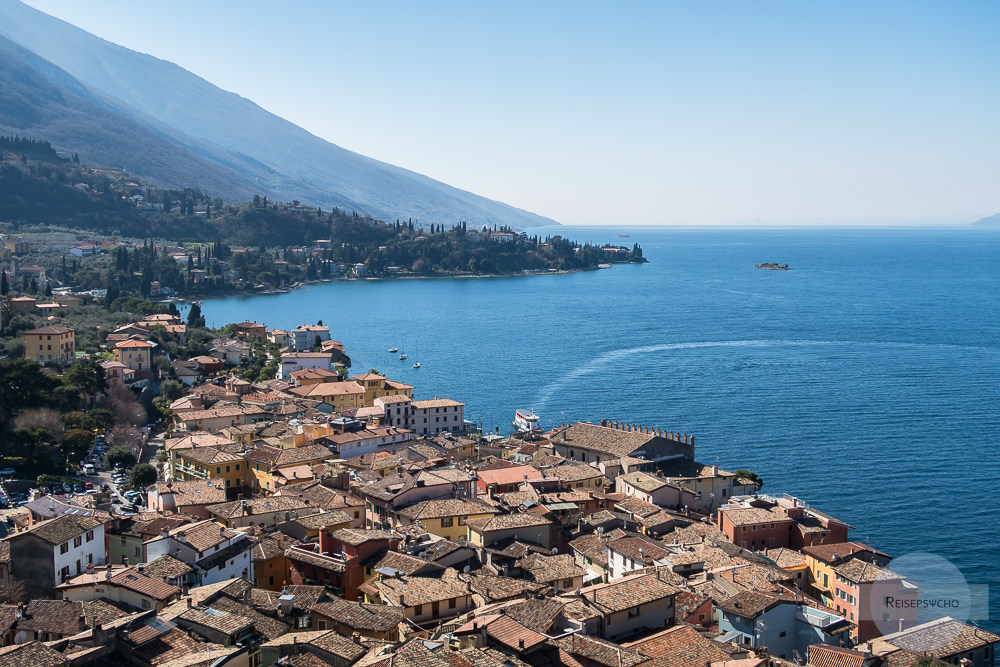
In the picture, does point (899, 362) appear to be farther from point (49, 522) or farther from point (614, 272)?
point (614, 272)

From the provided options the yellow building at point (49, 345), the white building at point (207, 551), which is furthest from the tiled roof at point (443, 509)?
the yellow building at point (49, 345)

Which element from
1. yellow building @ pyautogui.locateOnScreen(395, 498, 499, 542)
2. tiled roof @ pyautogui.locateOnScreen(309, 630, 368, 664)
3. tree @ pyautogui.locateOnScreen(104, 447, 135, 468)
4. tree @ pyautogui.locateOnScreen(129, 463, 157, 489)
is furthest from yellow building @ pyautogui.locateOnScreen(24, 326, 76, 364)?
tiled roof @ pyautogui.locateOnScreen(309, 630, 368, 664)

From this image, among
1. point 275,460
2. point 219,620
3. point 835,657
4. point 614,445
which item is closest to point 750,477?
point 614,445

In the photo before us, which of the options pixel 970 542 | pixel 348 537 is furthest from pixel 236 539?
pixel 970 542

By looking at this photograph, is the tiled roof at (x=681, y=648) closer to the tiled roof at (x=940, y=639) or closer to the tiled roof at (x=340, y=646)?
the tiled roof at (x=340, y=646)

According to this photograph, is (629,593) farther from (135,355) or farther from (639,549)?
(135,355)

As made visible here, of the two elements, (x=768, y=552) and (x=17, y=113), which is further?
(x=17, y=113)
